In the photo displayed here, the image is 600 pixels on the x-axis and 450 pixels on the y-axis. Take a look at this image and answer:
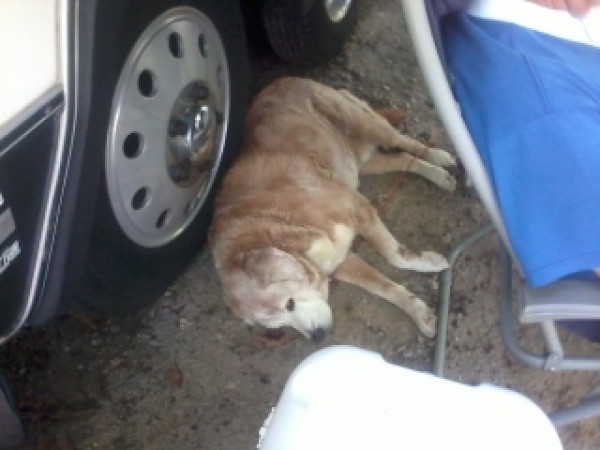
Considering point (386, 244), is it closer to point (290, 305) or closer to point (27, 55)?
point (290, 305)

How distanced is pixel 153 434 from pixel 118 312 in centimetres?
34

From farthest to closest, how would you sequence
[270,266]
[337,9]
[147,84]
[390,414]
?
[337,9], [270,266], [147,84], [390,414]

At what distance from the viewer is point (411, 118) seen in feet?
9.09

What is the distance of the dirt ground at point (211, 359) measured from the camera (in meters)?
2.12

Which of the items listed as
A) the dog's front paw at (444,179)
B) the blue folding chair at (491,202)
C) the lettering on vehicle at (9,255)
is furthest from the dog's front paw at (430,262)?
the lettering on vehicle at (9,255)

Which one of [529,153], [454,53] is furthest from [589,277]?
[454,53]

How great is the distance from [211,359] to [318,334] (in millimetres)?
327

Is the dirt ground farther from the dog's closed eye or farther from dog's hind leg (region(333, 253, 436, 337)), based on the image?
the dog's closed eye

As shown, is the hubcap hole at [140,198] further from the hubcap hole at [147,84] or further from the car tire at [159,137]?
the hubcap hole at [147,84]

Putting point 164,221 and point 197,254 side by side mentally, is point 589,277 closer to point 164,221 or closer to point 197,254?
point 164,221

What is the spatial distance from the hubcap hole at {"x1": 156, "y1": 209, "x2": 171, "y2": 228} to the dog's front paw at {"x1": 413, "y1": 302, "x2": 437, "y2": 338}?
75 cm

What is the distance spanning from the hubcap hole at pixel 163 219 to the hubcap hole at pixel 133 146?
24cm

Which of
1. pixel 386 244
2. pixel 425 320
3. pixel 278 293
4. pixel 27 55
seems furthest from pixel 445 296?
pixel 27 55

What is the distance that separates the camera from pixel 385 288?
2301mm
